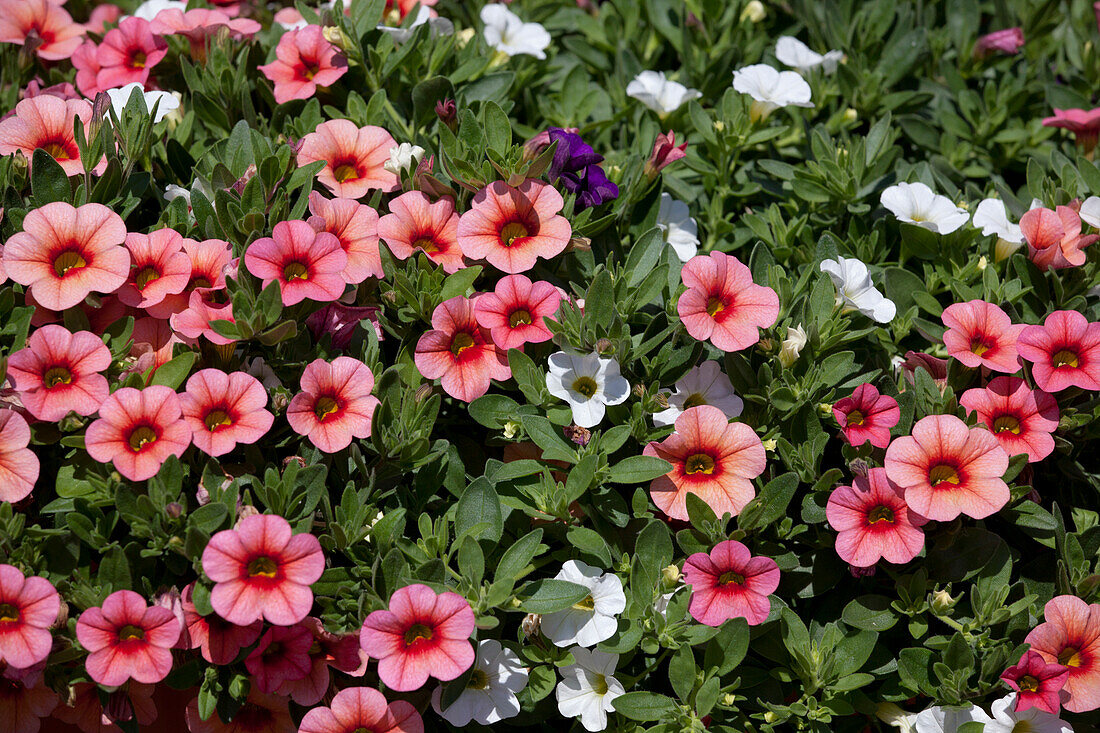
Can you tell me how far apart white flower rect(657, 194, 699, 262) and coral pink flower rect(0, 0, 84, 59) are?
1.86 metres

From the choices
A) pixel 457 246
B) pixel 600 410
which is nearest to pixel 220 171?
pixel 457 246

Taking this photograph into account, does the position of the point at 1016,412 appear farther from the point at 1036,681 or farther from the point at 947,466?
the point at 1036,681

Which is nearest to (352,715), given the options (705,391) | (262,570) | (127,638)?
(262,570)

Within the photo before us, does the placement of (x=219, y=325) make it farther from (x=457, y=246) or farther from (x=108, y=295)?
(x=457, y=246)

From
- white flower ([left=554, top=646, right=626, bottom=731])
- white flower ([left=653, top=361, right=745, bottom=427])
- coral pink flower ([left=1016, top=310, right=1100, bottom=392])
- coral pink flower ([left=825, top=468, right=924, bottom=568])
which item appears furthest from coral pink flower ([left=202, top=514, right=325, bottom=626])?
coral pink flower ([left=1016, top=310, right=1100, bottom=392])

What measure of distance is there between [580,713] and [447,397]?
31.1 inches

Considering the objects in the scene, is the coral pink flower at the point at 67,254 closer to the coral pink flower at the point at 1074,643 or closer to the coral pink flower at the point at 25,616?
the coral pink flower at the point at 25,616

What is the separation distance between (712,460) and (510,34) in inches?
66.8

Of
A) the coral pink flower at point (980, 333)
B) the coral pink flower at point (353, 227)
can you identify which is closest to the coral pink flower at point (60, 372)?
the coral pink flower at point (353, 227)

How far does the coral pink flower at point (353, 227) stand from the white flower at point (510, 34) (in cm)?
103

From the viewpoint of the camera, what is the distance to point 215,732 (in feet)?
6.46

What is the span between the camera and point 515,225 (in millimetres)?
2250

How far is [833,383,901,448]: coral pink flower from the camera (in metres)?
2.13

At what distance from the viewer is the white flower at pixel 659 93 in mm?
2805
